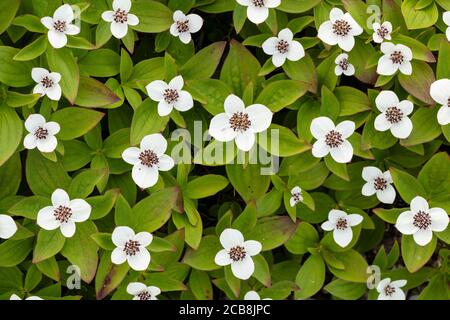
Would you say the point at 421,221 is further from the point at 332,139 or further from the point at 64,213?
the point at 64,213

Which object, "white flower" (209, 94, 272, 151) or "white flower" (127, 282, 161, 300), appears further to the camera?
"white flower" (127, 282, 161, 300)

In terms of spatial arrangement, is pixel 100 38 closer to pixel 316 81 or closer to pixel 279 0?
pixel 279 0

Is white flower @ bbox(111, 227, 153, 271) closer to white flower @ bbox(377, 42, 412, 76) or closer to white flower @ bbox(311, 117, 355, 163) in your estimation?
white flower @ bbox(311, 117, 355, 163)

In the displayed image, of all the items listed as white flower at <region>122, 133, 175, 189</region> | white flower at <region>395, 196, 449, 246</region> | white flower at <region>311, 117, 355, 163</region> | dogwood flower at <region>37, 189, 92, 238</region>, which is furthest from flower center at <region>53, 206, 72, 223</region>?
white flower at <region>395, 196, 449, 246</region>


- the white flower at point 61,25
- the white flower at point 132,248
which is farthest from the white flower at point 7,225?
the white flower at point 61,25

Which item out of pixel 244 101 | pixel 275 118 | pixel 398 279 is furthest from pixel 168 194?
pixel 398 279
